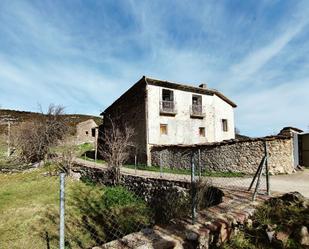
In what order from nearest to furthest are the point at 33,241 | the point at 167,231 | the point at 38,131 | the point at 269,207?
the point at 167,231, the point at 269,207, the point at 33,241, the point at 38,131

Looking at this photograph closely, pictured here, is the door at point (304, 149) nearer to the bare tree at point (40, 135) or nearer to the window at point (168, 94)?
the window at point (168, 94)

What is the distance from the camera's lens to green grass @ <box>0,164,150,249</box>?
6.77 metres

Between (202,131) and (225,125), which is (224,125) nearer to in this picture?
(225,125)

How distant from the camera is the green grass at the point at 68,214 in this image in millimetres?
6769

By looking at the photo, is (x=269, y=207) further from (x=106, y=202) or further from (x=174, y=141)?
(x=174, y=141)

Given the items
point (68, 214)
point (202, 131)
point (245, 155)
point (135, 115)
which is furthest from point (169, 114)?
point (68, 214)

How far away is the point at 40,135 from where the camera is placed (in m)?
18.9

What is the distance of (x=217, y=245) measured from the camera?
3.58 metres

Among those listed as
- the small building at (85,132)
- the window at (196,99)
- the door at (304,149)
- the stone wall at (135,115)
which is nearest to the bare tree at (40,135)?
the stone wall at (135,115)

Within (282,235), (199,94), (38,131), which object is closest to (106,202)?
(282,235)

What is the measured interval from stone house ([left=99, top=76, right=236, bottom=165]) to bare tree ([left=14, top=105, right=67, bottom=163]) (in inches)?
220

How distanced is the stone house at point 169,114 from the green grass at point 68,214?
8.40m

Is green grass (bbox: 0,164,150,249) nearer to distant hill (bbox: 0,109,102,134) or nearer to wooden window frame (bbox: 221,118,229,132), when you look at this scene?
distant hill (bbox: 0,109,102,134)

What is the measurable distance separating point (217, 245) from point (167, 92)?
1928 centimetres
